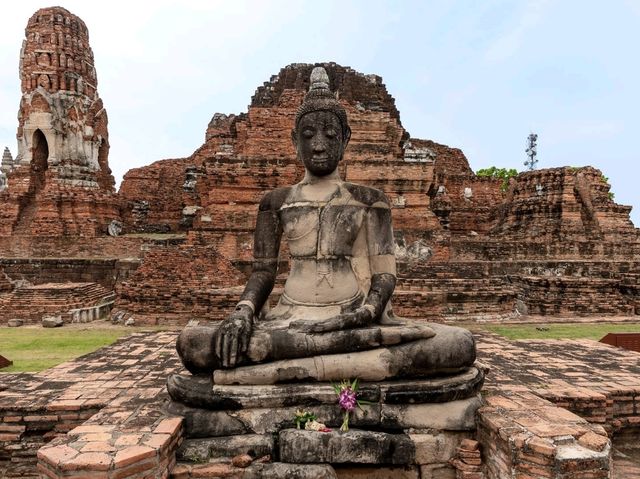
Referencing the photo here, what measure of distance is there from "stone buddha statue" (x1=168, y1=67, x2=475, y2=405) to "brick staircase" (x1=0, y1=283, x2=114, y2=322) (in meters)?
9.21

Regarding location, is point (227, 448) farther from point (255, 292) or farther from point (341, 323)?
point (255, 292)

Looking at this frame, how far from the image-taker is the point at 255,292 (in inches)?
169

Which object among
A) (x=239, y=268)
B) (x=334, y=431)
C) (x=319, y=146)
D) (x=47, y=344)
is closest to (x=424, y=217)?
(x=239, y=268)

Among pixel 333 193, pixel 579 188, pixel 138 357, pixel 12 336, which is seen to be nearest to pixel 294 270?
pixel 333 193

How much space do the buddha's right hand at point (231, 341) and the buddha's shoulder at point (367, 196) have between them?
5.03ft

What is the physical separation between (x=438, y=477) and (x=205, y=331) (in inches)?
80.3

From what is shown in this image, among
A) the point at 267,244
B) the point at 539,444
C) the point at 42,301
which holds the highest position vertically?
the point at 267,244

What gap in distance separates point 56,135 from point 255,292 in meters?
20.0

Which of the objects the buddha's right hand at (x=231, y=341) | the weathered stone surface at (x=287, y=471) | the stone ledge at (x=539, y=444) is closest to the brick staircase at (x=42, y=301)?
the buddha's right hand at (x=231, y=341)

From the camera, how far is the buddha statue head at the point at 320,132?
4.30 meters

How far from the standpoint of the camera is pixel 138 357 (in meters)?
6.16

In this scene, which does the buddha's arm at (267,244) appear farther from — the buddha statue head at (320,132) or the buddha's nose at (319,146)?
the buddha's nose at (319,146)

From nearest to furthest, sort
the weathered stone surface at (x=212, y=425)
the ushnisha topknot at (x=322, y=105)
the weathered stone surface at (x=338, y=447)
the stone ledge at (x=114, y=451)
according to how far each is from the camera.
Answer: the stone ledge at (x=114, y=451), the weathered stone surface at (x=338, y=447), the weathered stone surface at (x=212, y=425), the ushnisha topknot at (x=322, y=105)

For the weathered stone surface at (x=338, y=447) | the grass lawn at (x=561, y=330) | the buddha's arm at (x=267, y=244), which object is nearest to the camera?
the weathered stone surface at (x=338, y=447)
